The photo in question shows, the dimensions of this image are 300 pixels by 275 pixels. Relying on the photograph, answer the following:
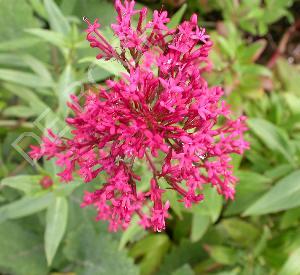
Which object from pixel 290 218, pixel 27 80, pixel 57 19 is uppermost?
pixel 57 19

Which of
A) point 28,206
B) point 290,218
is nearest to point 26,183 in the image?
point 28,206

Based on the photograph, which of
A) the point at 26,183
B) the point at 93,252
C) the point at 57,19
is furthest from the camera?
the point at 93,252

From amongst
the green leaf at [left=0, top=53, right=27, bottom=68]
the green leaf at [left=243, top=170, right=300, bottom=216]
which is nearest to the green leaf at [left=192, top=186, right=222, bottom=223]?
the green leaf at [left=243, top=170, right=300, bottom=216]

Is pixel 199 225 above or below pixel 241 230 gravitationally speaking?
above

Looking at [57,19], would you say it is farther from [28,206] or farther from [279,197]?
[279,197]

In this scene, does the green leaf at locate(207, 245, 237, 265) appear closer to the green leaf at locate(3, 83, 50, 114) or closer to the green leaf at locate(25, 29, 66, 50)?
the green leaf at locate(3, 83, 50, 114)

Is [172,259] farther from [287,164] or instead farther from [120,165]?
[120,165]

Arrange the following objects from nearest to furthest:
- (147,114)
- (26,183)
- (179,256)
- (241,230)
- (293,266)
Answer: (147,114) → (26,183) → (293,266) → (241,230) → (179,256)

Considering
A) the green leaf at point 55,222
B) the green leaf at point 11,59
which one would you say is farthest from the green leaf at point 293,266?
the green leaf at point 11,59
